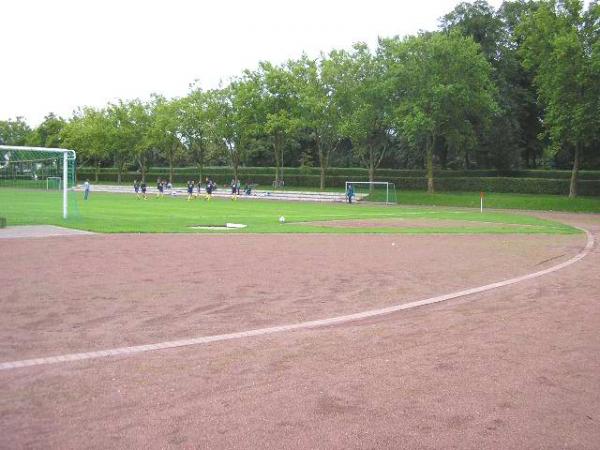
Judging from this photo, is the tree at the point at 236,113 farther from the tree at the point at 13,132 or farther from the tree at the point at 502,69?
the tree at the point at 13,132

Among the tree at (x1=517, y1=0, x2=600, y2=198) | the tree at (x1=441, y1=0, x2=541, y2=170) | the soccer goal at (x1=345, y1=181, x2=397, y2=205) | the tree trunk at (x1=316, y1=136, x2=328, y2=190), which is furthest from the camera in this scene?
the tree trunk at (x1=316, y1=136, x2=328, y2=190)

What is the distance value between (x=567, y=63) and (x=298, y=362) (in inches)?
1724

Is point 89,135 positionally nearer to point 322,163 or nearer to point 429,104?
point 322,163

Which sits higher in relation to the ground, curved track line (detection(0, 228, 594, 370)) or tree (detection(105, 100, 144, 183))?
tree (detection(105, 100, 144, 183))

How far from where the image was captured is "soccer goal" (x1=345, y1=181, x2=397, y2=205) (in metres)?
55.4

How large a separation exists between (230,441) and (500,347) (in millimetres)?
3856

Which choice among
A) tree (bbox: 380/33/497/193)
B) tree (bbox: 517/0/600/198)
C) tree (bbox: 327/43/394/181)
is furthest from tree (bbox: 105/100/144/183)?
tree (bbox: 517/0/600/198)

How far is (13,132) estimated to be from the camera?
4751 inches

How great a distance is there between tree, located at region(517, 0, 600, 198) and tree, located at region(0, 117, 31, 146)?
3873 inches

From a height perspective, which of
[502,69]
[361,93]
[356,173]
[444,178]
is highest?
[502,69]

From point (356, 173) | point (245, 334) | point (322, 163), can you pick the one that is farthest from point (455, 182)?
point (245, 334)

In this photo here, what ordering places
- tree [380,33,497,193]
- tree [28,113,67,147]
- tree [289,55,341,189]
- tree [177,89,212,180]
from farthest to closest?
tree [28,113,67,147] → tree [177,89,212,180] → tree [289,55,341,189] → tree [380,33,497,193]

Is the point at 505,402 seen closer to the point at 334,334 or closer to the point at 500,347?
the point at 500,347

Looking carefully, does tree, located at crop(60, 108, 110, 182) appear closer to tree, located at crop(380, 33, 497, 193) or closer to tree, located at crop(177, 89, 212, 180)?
tree, located at crop(177, 89, 212, 180)
